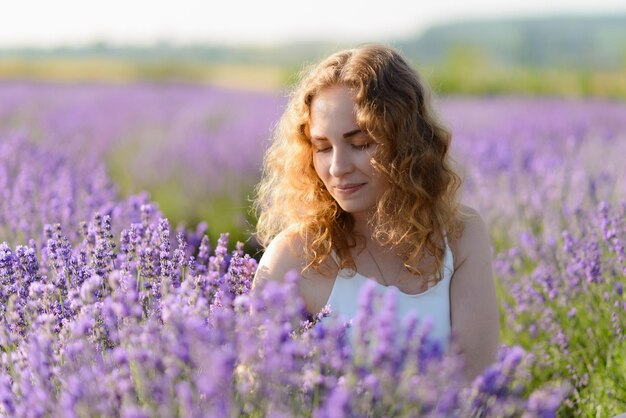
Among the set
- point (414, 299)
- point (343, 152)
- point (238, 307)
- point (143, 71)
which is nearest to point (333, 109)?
point (343, 152)

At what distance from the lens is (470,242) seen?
7.69ft

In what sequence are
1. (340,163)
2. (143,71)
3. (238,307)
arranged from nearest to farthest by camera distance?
(238,307), (340,163), (143,71)

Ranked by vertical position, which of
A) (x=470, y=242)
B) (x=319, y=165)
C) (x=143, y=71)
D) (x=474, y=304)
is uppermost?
(x=319, y=165)

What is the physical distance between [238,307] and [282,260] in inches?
30.2

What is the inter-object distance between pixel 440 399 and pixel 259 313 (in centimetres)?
36

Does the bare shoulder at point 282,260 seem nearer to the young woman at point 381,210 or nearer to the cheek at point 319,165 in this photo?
the young woman at point 381,210

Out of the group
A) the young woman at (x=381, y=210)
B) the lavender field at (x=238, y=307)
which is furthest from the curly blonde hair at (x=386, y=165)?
the lavender field at (x=238, y=307)

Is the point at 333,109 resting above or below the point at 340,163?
above

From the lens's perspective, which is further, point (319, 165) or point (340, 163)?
point (319, 165)

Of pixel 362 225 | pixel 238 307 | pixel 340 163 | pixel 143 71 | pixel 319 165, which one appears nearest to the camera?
pixel 238 307

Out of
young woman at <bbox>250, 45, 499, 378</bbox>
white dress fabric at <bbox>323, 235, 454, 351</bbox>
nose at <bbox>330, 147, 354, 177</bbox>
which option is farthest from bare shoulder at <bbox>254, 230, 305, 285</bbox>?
nose at <bbox>330, 147, 354, 177</bbox>

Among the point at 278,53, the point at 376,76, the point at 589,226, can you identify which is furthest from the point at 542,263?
the point at 278,53

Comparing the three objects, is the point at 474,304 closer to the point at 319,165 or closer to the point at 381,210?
the point at 381,210

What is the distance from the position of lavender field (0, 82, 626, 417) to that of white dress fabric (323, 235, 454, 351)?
5.4 inches
